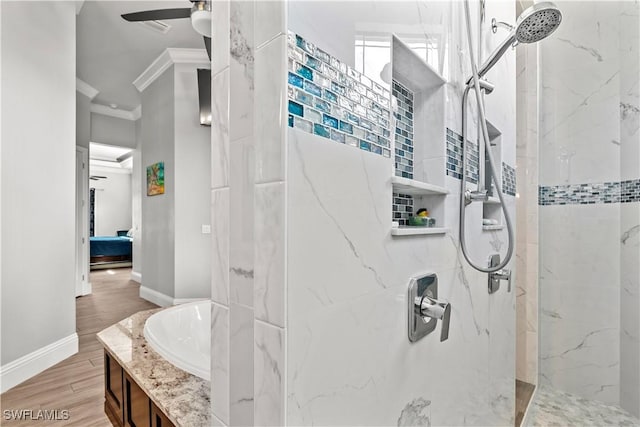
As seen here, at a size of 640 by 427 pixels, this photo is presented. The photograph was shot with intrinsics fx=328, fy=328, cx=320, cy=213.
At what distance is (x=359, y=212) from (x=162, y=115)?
167 inches

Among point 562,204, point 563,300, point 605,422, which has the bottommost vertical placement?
point 605,422

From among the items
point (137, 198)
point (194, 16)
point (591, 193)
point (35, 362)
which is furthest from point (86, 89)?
point (591, 193)

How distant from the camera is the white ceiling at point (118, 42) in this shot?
3059 millimetres

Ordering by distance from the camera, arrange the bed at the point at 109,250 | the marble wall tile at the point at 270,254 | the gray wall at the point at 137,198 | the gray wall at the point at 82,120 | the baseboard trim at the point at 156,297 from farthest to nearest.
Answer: the bed at the point at 109,250, the gray wall at the point at 137,198, the gray wall at the point at 82,120, the baseboard trim at the point at 156,297, the marble wall tile at the point at 270,254

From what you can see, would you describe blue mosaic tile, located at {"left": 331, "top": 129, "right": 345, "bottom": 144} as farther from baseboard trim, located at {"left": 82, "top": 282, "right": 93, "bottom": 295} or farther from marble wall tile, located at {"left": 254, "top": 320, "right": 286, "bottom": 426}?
baseboard trim, located at {"left": 82, "top": 282, "right": 93, "bottom": 295}

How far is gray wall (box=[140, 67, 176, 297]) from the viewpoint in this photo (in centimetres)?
397

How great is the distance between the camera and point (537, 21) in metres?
1.00

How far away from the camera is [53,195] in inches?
99.2

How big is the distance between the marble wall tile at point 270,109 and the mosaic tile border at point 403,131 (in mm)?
567

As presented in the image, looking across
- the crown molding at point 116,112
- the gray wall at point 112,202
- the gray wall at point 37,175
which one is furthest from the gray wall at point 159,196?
the gray wall at point 112,202

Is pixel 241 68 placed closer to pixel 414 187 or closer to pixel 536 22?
pixel 414 187

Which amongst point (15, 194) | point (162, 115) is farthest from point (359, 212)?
point (162, 115)

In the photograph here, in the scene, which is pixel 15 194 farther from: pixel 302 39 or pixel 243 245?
pixel 302 39

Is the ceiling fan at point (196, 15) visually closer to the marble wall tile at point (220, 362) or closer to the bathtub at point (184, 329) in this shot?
the bathtub at point (184, 329)
